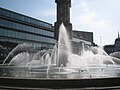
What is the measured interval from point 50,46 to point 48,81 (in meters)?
73.8

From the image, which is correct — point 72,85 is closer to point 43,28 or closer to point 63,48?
point 63,48

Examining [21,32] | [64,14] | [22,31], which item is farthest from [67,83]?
[22,31]

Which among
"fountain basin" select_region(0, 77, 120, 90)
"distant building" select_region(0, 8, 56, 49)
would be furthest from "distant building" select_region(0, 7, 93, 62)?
"fountain basin" select_region(0, 77, 120, 90)

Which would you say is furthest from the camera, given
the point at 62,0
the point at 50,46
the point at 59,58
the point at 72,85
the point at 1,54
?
the point at 50,46

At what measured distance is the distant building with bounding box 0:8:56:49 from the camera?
62.1 metres

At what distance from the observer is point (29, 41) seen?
73.0 m

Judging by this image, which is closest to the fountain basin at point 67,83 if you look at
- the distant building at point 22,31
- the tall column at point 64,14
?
the tall column at point 64,14

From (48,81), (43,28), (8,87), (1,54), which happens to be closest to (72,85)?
(48,81)

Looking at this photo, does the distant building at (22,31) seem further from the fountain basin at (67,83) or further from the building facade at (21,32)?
the fountain basin at (67,83)

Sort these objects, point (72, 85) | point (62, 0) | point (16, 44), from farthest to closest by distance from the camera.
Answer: point (16, 44) → point (62, 0) → point (72, 85)

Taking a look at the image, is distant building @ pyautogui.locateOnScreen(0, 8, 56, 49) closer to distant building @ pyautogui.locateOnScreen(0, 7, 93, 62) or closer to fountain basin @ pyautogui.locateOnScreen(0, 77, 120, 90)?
distant building @ pyautogui.locateOnScreen(0, 7, 93, 62)

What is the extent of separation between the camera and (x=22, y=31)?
69.5m

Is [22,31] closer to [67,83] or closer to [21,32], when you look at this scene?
[21,32]

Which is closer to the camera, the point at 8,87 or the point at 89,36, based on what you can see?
the point at 8,87
